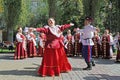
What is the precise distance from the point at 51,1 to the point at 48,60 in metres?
24.8

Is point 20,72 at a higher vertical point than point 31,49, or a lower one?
lower

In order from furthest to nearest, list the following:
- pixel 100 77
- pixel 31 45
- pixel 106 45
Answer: pixel 31 45 < pixel 106 45 < pixel 100 77

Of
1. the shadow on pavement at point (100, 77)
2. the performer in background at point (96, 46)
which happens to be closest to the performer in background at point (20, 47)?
the performer in background at point (96, 46)

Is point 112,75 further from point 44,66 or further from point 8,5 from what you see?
point 8,5

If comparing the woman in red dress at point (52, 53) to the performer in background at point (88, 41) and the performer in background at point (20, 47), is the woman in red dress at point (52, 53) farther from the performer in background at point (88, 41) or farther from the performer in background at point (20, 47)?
the performer in background at point (20, 47)

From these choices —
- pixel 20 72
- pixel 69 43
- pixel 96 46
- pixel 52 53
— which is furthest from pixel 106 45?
pixel 52 53

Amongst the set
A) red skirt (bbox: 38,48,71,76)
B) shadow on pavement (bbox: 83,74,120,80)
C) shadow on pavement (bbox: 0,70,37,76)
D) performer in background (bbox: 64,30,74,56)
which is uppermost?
performer in background (bbox: 64,30,74,56)

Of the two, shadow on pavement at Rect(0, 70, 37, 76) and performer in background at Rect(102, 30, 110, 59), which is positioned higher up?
performer in background at Rect(102, 30, 110, 59)

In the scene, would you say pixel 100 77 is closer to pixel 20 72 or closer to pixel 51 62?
pixel 51 62

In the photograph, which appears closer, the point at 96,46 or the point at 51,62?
the point at 51,62

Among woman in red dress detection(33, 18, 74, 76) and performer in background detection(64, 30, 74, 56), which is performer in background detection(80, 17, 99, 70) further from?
performer in background detection(64, 30, 74, 56)

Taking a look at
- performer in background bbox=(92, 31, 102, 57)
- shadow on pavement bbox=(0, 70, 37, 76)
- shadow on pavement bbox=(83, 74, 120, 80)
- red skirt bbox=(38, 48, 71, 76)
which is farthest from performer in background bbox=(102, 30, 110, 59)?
shadow on pavement bbox=(83, 74, 120, 80)

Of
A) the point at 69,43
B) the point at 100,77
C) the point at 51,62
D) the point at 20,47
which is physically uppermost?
the point at 69,43

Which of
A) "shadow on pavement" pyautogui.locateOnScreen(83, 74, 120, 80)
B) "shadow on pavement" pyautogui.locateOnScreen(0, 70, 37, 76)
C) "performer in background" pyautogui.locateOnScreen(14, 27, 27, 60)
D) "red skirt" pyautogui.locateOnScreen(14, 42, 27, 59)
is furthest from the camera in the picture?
"red skirt" pyautogui.locateOnScreen(14, 42, 27, 59)
